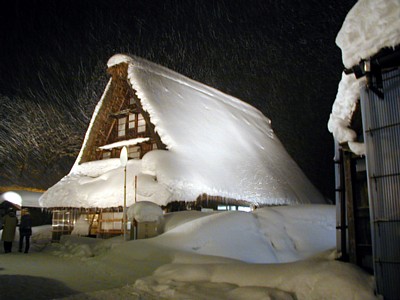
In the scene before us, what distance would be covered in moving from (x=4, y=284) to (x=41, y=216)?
23373 mm

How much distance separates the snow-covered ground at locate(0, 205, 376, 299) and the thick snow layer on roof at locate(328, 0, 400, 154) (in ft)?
7.11

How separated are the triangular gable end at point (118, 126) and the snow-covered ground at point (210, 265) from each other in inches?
214

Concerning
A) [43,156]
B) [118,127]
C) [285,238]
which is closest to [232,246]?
[285,238]

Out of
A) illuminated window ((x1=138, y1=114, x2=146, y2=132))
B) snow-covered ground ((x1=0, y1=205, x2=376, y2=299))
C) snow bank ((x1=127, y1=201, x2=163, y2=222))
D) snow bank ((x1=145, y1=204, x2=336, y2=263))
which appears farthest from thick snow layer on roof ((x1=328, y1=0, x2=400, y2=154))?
illuminated window ((x1=138, y1=114, x2=146, y2=132))

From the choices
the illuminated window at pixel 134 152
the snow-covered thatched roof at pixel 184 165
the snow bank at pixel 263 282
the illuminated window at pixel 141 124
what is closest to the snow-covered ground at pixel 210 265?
the snow bank at pixel 263 282

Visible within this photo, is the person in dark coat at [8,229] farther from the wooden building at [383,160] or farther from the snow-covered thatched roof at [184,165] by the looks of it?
the wooden building at [383,160]

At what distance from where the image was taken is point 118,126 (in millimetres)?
18469

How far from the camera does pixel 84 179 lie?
16766mm

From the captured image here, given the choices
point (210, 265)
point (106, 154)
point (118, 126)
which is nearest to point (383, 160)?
point (210, 265)

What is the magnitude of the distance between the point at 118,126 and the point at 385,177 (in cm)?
1519

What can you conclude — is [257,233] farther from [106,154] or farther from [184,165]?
[106,154]

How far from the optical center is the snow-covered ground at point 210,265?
5277mm

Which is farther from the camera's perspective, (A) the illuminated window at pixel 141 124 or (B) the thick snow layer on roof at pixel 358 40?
(A) the illuminated window at pixel 141 124

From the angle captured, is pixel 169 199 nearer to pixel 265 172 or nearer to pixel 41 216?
pixel 265 172
